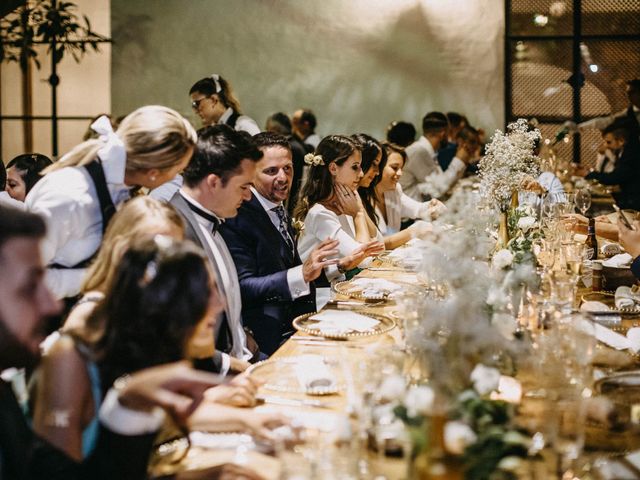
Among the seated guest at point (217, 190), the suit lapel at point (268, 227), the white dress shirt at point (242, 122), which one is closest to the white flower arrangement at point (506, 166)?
the suit lapel at point (268, 227)

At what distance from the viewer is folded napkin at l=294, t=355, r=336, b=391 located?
1894mm

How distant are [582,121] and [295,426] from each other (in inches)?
303

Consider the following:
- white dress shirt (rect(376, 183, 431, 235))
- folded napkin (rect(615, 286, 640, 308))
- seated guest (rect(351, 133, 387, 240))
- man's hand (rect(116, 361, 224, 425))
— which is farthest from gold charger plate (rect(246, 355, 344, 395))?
white dress shirt (rect(376, 183, 431, 235))

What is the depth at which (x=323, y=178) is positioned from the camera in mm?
4039

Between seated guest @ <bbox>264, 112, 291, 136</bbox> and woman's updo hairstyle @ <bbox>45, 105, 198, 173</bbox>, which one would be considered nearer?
woman's updo hairstyle @ <bbox>45, 105, 198, 173</bbox>

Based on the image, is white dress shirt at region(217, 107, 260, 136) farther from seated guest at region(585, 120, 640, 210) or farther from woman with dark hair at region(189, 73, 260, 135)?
seated guest at region(585, 120, 640, 210)

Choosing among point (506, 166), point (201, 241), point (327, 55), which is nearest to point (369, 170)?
point (506, 166)

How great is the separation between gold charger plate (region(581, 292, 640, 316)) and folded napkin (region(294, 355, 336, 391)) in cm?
108

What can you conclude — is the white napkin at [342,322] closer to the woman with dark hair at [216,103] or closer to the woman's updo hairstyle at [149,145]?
the woman's updo hairstyle at [149,145]

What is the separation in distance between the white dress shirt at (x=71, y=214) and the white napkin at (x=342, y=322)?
75 cm

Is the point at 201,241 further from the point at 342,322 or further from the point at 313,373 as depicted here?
the point at 313,373

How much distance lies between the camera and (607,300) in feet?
10.0

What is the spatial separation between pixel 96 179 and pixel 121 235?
0.58 metres

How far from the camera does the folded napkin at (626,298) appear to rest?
9.16 ft
